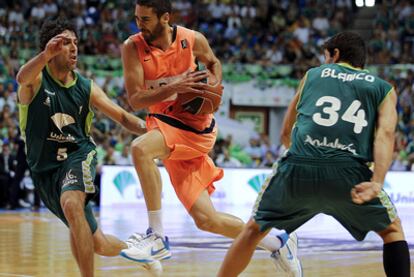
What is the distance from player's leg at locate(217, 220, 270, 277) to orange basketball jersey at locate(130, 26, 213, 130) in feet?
4.87

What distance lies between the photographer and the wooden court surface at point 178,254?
767cm

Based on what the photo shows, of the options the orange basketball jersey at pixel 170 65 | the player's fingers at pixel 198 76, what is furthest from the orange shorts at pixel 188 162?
the player's fingers at pixel 198 76

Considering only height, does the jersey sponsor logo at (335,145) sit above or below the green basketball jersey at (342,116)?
below

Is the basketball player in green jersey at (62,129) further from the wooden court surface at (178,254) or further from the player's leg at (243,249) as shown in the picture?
the wooden court surface at (178,254)

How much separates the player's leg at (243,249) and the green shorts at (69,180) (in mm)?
1246

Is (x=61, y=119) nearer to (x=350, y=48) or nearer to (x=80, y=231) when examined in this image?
(x=80, y=231)

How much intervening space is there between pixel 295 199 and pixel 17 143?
38.9 feet

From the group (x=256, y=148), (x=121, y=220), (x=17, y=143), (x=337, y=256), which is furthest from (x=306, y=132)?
(x=256, y=148)

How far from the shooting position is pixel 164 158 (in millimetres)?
6477

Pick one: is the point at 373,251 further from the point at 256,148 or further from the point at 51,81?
the point at 256,148

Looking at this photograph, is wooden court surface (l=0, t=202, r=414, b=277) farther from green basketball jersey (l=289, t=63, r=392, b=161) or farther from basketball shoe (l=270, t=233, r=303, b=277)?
green basketball jersey (l=289, t=63, r=392, b=161)

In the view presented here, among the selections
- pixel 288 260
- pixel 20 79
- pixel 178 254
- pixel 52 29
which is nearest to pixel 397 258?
pixel 288 260

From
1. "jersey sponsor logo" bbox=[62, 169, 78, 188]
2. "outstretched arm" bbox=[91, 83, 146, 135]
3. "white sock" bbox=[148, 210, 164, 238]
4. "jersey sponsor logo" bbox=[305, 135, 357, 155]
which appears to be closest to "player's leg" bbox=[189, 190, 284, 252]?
"white sock" bbox=[148, 210, 164, 238]

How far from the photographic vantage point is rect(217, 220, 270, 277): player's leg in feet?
17.2
